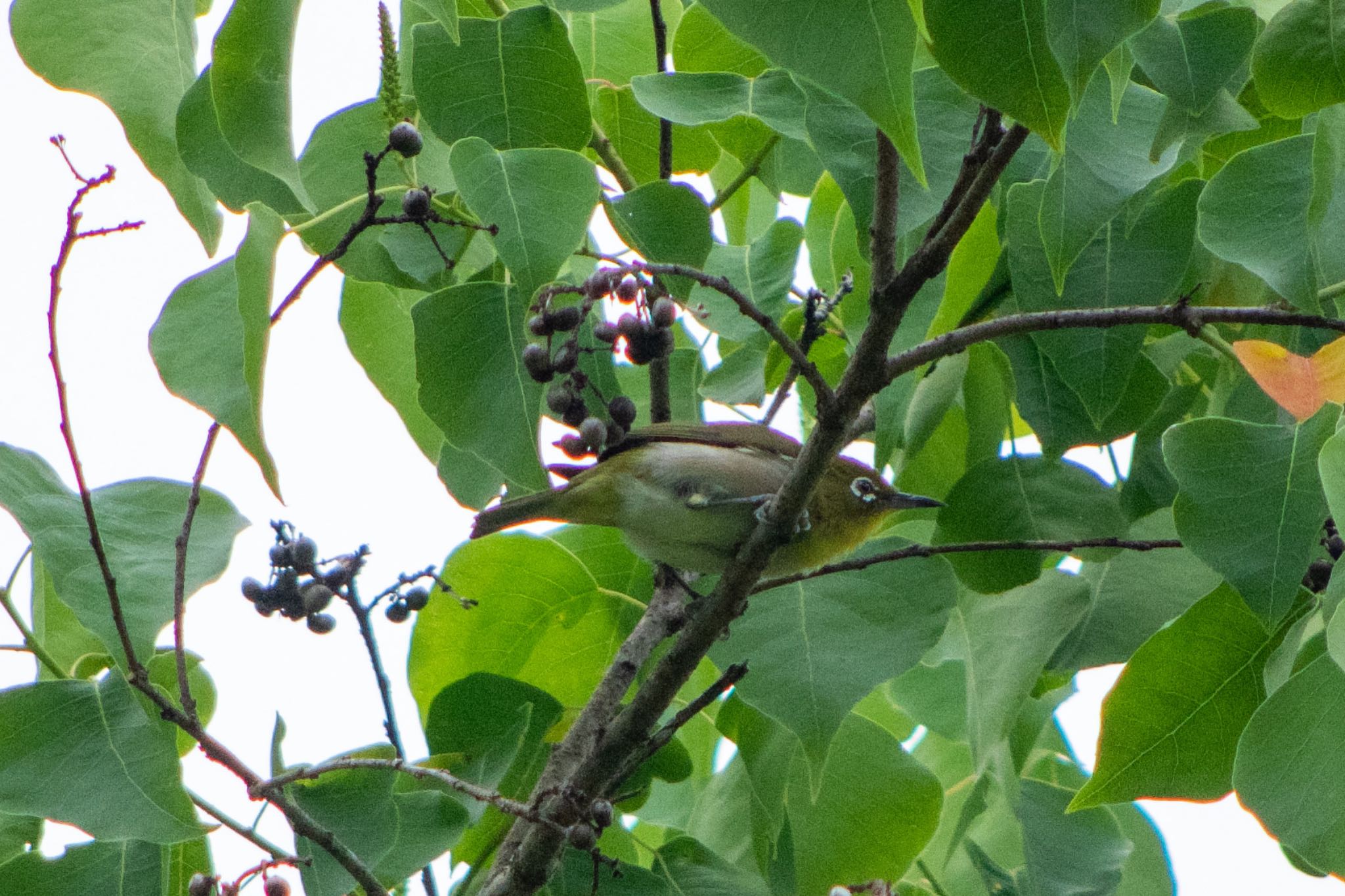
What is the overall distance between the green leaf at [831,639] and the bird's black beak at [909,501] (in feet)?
1.57

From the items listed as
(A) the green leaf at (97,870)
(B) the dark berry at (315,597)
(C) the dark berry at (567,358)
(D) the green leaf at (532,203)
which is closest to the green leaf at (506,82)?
(D) the green leaf at (532,203)

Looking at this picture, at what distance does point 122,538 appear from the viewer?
2.51 meters

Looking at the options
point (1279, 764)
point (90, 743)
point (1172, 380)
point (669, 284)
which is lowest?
point (1279, 764)

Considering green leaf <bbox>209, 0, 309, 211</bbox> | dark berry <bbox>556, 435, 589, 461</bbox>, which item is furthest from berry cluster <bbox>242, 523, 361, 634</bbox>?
green leaf <bbox>209, 0, 309, 211</bbox>

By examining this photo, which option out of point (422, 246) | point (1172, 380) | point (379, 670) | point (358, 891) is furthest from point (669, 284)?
point (358, 891)

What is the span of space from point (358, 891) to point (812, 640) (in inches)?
44.2

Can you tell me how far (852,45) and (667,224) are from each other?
1.13 m

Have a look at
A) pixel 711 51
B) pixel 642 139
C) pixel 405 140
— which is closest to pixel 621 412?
pixel 642 139

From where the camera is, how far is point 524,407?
245cm

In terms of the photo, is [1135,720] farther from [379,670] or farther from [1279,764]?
[379,670]

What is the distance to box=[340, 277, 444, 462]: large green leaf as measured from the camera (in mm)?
3023

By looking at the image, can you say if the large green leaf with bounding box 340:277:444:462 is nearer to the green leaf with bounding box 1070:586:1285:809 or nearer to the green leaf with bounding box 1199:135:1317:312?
the green leaf with bounding box 1070:586:1285:809

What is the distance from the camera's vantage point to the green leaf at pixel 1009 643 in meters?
2.66

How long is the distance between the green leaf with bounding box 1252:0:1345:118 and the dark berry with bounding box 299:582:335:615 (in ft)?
7.29
